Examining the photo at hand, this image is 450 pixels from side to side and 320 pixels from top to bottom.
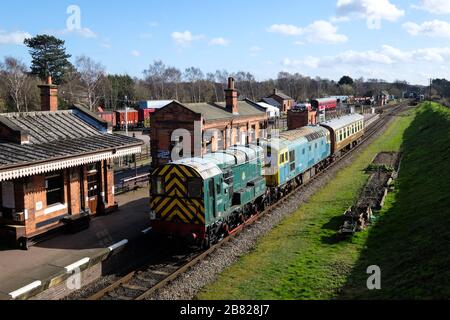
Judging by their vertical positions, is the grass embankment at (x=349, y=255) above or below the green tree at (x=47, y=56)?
below

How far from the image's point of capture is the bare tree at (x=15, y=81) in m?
55.2

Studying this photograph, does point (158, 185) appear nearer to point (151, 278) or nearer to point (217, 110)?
point (151, 278)

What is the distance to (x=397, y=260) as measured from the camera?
1270 cm

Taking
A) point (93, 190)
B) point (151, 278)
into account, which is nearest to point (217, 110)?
point (93, 190)

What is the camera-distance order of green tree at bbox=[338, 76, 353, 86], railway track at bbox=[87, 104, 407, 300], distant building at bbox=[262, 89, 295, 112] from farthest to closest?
green tree at bbox=[338, 76, 353, 86], distant building at bbox=[262, 89, 295, 112], railway track at bbox=[87, 104, 407, 300]

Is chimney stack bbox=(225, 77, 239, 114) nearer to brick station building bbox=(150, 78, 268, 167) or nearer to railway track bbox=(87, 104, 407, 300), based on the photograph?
brick station building bbox=(150, 78, 268, 167)

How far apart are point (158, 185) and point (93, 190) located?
14.1ft

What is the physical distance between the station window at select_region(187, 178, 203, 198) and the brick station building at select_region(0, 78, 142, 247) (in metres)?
4.27

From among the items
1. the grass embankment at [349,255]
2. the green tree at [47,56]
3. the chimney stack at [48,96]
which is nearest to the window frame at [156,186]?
the grass embankment at [349,255]

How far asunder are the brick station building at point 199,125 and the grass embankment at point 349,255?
31.7 feet

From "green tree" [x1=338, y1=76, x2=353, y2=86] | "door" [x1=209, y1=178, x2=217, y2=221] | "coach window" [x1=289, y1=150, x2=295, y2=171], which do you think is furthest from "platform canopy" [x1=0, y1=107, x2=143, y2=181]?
"green tree" [x1=338, y1=76, x2=353, y2=86]

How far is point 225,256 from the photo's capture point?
47.2ft

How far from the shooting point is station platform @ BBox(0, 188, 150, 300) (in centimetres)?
1097

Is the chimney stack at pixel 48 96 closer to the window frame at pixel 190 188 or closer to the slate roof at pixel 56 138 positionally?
the slate roof at pixel 56 138
